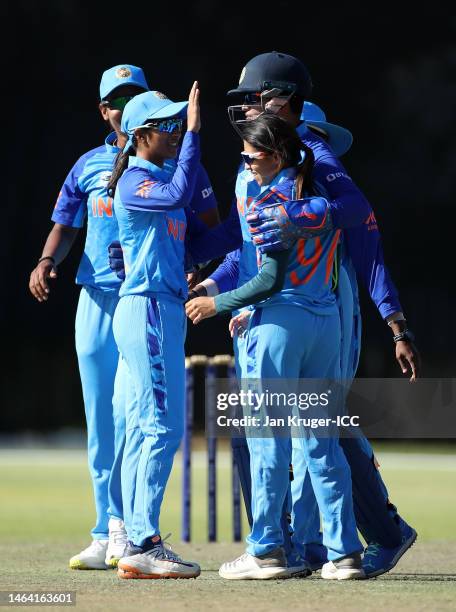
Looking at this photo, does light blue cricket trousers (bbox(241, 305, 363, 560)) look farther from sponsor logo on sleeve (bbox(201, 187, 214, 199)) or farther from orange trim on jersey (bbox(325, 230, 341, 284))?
sponsor logo on sleeve (bbox(201, 187, 214, 199))

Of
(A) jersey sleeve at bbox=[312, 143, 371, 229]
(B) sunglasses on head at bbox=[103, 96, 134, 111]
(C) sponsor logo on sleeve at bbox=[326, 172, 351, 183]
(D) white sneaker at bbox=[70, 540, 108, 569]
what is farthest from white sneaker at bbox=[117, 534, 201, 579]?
(B) sunglasses on head at bbox=[103, 96, 134, 111]

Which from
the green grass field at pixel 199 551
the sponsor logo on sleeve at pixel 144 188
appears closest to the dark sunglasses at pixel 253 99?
the sponsor logo on sleeve at pixel 144 188

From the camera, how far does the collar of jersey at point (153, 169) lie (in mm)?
6133

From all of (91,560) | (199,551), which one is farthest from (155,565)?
(199,551)

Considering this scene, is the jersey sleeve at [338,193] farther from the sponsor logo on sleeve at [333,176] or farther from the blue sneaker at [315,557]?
the blue sneaker at [315,557]

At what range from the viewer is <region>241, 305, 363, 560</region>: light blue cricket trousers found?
5.73 meters

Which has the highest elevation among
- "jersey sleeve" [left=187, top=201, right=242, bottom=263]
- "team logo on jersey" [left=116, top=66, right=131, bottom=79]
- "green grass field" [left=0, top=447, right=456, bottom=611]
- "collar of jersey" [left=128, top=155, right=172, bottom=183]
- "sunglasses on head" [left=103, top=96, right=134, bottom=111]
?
"team logo on jersey" [left=116, top=66, right=131, bottom=79]

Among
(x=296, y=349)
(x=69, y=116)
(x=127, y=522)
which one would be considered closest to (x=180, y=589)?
(x=127, y=522)

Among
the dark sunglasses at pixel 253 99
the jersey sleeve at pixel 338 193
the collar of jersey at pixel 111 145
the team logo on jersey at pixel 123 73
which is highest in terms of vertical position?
the team logo on jersey at pixel 123 73

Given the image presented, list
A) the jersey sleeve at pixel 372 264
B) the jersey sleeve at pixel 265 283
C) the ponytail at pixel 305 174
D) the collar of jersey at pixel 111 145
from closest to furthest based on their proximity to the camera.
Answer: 1. the jersey sleeve at pixel 265 283
2. the ponytail at pixel 305 174
3. the jersey sleeve at pixel 372 264
4. the collar of jersey at pixel 111 145

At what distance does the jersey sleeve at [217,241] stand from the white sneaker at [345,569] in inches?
51.9

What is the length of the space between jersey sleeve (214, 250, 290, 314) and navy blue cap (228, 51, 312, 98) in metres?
0.73

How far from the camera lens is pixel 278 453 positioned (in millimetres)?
5754

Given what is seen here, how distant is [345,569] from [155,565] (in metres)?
0.72
